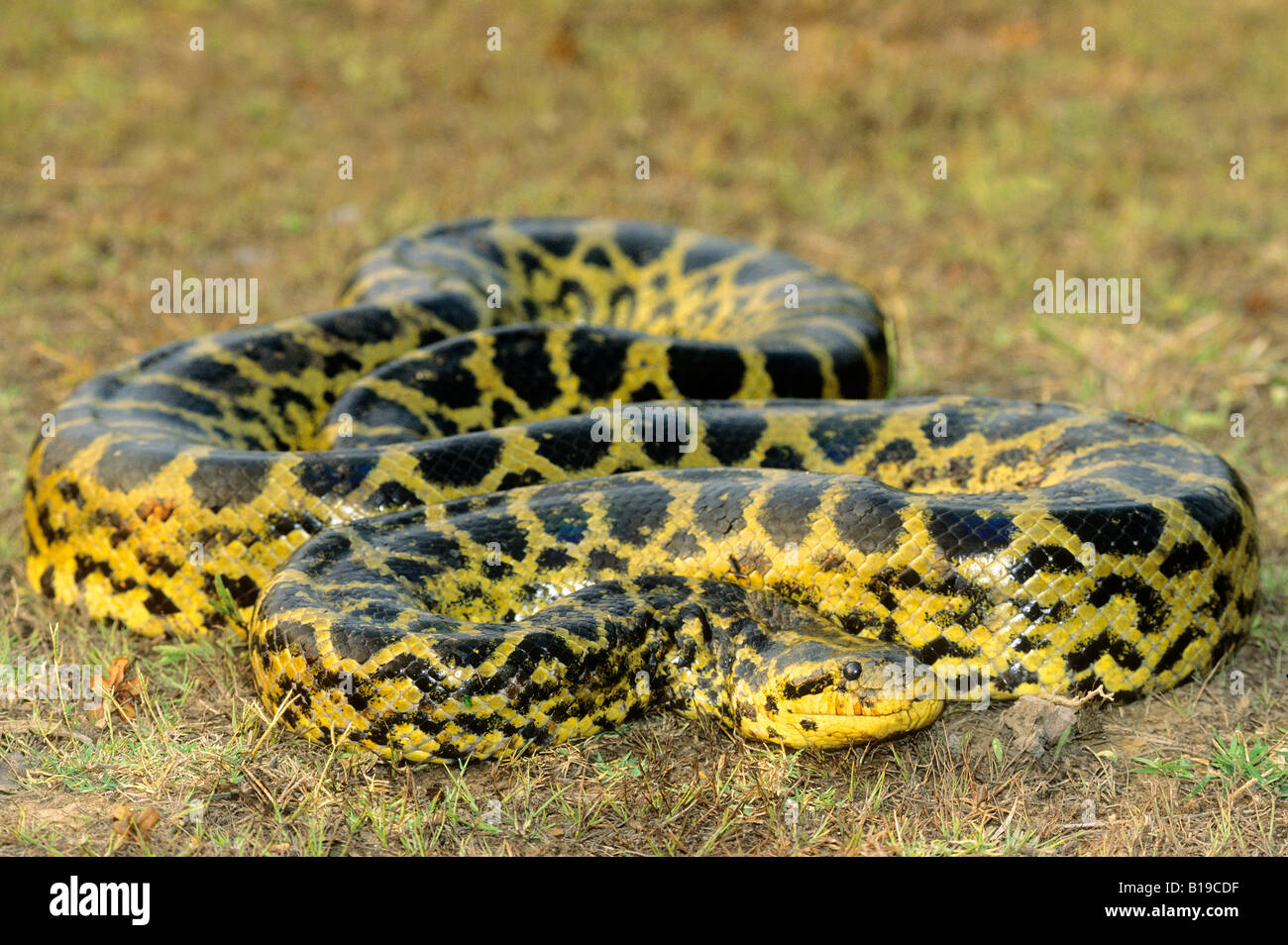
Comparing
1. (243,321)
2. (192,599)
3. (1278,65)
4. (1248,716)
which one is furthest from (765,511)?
(1278,65)

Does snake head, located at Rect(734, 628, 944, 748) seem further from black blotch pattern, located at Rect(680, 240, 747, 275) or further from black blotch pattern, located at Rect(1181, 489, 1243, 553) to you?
black blotch pattern, located at Rect(680, 240, 747, 275)

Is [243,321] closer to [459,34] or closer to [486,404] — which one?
[486,404]

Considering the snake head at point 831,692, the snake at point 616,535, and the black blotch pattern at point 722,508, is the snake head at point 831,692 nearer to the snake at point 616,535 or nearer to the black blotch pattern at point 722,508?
the snake at point 616,535

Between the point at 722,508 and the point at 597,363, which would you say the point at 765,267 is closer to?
the point at 597,363

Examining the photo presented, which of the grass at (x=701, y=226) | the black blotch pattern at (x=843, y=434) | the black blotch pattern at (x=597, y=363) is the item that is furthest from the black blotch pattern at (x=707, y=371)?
the grass at (x=701, y=226)
